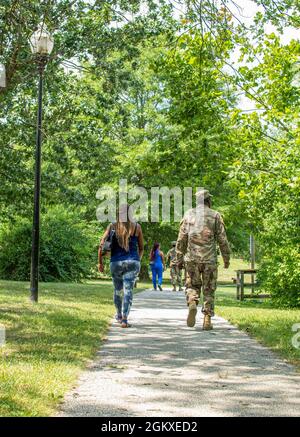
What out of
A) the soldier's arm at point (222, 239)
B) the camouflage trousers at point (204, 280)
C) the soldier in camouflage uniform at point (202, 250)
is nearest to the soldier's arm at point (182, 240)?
the soldier in camouflage uniform at point (202, 250)

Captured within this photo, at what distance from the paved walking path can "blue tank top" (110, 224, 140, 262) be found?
139cm

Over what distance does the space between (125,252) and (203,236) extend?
1443 millimetres

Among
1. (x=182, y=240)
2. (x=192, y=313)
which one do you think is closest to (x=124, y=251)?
→ (x=182, y=240)

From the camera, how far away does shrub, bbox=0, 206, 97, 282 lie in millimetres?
28750

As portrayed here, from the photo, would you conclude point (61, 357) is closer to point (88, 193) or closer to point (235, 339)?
point (235, 339)

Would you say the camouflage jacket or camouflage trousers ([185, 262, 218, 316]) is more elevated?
the camouflage jacket

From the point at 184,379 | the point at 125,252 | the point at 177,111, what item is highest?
the point at 177,111

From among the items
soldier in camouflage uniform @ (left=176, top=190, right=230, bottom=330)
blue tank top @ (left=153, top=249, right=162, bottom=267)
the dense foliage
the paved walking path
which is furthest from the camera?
blue tank top @ (left=153, top=249, right=162, bottom=267)

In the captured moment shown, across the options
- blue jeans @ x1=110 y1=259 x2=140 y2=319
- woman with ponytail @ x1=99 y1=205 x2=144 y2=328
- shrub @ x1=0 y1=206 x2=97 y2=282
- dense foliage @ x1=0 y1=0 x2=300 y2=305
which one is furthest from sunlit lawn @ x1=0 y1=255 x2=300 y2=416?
shrub @ x1=0 y1=206 x2=97 y2=282

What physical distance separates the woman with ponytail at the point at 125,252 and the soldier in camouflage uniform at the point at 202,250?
36.5 inches

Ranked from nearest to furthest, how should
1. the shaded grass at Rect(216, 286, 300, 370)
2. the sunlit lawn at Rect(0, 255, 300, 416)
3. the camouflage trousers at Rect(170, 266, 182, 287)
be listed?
the sunlit lawn at Rect(0, 255, 300, 416)
the shaded grass at Rect(216, 286, 300, 370)
the camouflage trousers at Rect(170, 266, 182, 287)

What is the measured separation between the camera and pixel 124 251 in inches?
436

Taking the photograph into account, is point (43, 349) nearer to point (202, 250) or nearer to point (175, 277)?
point (202, 250)

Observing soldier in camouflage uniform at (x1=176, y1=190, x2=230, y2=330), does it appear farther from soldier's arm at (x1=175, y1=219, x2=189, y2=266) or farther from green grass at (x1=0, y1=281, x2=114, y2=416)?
green grass at (x1=0, y1=281, x2=114, y2=416)
